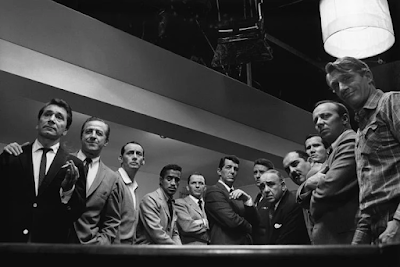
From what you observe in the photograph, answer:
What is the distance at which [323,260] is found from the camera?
691 millimetres

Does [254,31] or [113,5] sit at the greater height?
[113,5]

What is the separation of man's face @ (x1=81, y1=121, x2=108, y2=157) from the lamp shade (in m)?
1.46

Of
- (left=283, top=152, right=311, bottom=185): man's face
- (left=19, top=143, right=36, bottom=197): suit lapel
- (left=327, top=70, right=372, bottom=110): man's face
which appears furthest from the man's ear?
(left=19, top=143, right=36, bottom=197): suit lapel

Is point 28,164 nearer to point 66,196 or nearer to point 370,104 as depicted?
point 66,196

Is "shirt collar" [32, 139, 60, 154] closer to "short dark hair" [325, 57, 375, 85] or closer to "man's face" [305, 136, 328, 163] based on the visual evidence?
"short dark hair" [325, 57, 375, 85]

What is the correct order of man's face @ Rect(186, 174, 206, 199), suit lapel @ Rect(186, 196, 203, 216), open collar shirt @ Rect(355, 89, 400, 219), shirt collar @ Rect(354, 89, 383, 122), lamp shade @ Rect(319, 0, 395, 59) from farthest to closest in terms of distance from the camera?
man's face @ Rect(186, 174, 206, 199)
suit lapel @ Rect(186, 196, 203, 216)
lamp shade @ Rect(319, 0, 395, 59)
shirt collar @ Rect(354, 89, 383, 122)
open collar shirt @ Rect(355, 89, 400, 219)

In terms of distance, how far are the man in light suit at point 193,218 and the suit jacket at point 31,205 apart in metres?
1.70

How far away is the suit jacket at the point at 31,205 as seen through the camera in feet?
6.64

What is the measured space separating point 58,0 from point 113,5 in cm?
60

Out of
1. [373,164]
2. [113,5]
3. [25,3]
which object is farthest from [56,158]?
[113,5]

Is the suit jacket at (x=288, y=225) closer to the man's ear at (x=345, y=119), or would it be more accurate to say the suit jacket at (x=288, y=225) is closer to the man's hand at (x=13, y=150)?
the man's ear at (x=345, y=119)

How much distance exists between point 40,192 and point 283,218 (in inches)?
56.8

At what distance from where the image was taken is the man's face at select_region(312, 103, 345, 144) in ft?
7.12

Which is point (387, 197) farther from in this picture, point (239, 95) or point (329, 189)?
point (239, 95)
